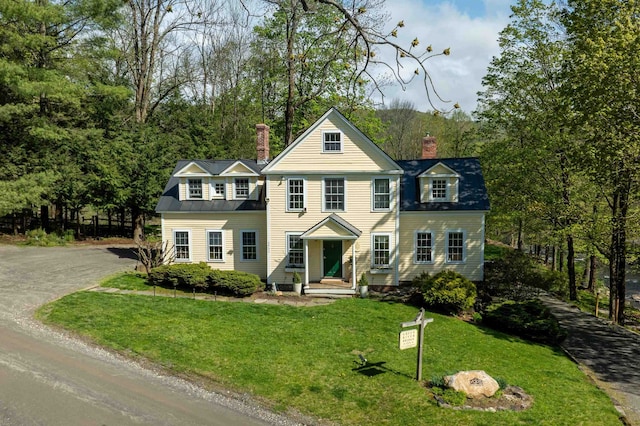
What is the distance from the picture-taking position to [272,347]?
1452 cm

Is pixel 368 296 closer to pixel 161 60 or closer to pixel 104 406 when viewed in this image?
pixel 104 406

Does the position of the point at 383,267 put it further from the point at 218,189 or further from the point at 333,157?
the point at 218,189

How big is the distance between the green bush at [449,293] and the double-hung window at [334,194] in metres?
6.09

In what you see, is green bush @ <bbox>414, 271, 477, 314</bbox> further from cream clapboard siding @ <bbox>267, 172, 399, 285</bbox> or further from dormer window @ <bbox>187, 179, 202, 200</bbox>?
dormer window @ <bbox>187, 179, 202, 200</bbox>

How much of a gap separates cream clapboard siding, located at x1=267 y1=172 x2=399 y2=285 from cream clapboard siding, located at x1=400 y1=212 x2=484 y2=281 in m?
1.16

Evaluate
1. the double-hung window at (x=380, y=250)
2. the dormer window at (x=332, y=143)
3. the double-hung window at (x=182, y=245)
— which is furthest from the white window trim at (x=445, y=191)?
the double-hung window at (x=182, y=245)

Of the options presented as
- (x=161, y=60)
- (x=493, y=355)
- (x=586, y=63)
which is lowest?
(x=493, y=355)

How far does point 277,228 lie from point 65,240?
20.2 metres

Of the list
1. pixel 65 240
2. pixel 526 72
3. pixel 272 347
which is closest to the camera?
pixel 272 347

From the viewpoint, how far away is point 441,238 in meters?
23.6

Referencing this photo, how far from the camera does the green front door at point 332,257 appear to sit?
23.3 metres

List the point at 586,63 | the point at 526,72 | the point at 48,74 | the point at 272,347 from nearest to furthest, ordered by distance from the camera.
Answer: the point at 272,347
the point at 586,63
the point at 526,72
the point at 48,74

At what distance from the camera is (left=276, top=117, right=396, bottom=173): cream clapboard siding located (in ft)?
74.5

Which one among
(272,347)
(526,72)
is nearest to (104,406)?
(272,347)
